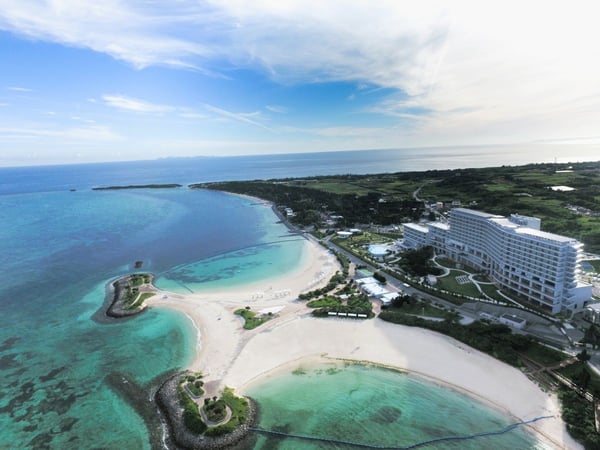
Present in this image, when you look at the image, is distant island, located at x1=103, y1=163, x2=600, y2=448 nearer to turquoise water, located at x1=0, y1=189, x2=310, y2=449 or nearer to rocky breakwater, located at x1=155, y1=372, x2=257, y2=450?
rocky breakwater, located at x1=155, y1=372, x2=257, y2=450

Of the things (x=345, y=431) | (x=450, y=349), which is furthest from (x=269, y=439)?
(x=450, y=349)

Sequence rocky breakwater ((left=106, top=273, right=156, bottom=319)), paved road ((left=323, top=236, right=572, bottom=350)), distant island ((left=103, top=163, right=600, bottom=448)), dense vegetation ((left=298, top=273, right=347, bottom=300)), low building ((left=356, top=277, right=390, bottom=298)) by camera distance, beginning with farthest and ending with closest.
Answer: dense vegetation ((left=298, top=273, right=347, bottom=300)) → low building ((left=356, top=277, right=390, bottom=298)) → rocky breakwater ((left=106, top=273, right=156, bottom=319)) → paved road ((left=323, top=236, right=572, bottom=350)) → distant island ((left=103, top=163, right=600, bottom=448))

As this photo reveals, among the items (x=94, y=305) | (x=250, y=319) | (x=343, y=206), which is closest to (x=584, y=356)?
(x=250, y=319)

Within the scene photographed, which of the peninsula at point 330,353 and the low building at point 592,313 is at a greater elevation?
the low building at point 592,313

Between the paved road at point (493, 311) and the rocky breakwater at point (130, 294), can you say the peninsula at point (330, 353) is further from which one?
the paved road at point (493, 311)

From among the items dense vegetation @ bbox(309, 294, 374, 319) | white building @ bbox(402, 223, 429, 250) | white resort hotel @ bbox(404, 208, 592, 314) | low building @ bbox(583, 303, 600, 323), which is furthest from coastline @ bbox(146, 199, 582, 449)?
white building @ bbox(402, 223, 429, 250)

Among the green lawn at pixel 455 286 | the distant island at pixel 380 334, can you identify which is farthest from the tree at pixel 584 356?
the green lawn at pixel 455 286

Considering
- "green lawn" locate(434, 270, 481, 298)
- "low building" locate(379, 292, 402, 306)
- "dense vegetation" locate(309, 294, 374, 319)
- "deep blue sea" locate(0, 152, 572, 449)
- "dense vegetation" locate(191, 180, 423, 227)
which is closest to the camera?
"deep blue sea" locate(0, 152, 572, 449)
